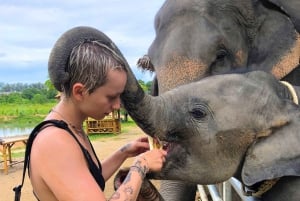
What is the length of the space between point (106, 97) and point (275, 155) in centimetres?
56

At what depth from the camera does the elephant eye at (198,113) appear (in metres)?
1.68

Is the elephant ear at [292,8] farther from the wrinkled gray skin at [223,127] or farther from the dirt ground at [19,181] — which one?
the dirt ground at [19,181]

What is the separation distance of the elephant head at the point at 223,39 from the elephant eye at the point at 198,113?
111cm

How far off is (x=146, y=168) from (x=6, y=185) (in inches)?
310

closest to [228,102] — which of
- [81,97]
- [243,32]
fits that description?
[81,97]

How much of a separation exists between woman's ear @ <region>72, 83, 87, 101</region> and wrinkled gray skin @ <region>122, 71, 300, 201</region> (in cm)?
35

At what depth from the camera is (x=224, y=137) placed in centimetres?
168

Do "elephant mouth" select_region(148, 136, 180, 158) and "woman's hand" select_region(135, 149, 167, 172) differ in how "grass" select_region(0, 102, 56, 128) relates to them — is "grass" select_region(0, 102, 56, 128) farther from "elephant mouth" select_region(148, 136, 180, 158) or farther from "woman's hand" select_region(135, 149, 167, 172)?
"woman's hand" select_region(135, 149, 167, 172)

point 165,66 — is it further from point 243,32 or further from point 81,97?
point 81,97

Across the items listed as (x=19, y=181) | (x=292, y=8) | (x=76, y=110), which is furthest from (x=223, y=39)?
(x=19, y=181)

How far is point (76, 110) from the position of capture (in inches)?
53.6

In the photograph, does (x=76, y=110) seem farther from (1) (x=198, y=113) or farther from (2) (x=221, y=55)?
(2) (x=221, y=55)

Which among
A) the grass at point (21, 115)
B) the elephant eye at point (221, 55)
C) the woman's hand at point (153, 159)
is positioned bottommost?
the grass at point (21, 115)

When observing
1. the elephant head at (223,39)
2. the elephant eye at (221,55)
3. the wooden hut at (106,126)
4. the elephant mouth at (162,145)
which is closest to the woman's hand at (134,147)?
the elephant mouth at (162,145)
